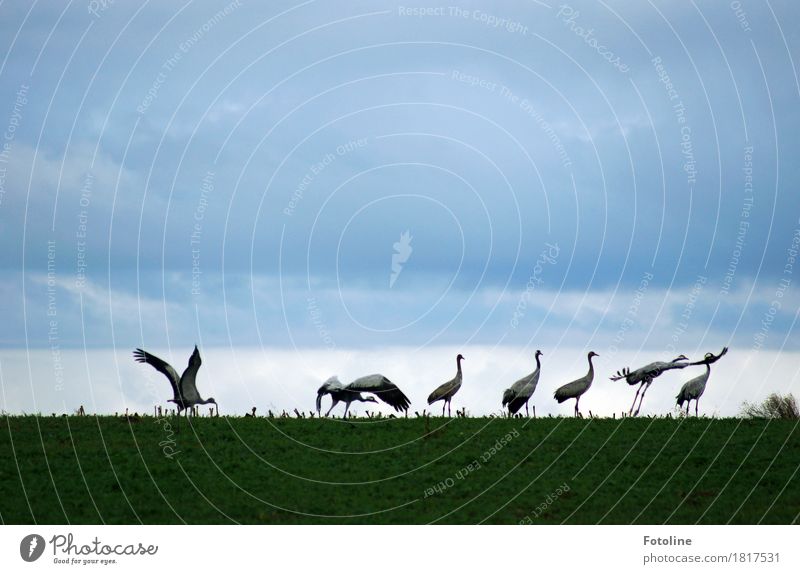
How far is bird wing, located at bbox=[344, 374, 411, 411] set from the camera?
40188mm

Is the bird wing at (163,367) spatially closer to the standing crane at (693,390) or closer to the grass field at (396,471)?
the grass field at (396,471)

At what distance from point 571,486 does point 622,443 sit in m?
4.58

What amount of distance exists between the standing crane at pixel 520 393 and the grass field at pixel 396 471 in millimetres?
2145

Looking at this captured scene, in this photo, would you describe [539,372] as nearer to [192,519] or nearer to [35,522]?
[192,519]

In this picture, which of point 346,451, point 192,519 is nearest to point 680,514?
point 346,451

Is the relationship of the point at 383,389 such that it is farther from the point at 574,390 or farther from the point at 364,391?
the point at 574,390

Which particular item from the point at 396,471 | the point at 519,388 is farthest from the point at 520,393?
the point at 396,471

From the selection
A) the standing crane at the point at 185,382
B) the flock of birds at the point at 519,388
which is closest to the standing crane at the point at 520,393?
the flock of birds at the point at 519,388

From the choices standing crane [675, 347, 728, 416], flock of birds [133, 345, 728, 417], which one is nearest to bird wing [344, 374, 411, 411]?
flock of birds [133, 345, 728, 417]

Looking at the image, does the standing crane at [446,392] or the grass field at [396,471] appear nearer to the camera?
the grass field at [396,471]

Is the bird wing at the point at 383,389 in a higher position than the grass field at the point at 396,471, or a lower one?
higher

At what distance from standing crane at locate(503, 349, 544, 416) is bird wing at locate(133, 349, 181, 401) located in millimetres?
11965

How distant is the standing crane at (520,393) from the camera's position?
134ft

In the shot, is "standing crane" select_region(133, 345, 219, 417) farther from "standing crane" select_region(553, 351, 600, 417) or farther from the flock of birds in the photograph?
"standing crane" select_region(553, 351, 600, 417)
